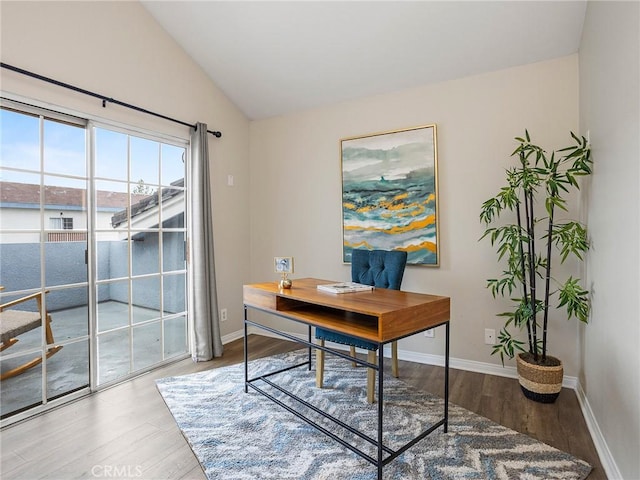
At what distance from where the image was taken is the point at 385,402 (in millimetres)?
2402

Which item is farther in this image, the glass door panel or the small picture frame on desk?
the small picture frame on desk

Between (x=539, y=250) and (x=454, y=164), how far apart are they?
36.0 inches

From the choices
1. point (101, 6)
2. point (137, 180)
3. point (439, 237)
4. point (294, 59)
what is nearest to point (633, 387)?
point (439, 237)

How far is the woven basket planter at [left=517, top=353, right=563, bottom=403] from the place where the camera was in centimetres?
232

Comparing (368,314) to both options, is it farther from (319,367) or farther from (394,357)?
(394,357)

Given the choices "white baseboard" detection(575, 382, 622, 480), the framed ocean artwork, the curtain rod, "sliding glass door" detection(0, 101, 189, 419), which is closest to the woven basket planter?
"white baseboard" detection(575, 382, 622, 480)

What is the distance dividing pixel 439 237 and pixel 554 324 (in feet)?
3.39

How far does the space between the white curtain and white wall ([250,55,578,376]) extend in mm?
841

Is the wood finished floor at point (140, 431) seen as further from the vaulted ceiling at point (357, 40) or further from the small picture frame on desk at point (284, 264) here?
the vaulted ceiling at point (357, 40)

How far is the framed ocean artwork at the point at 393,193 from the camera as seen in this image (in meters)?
3.03

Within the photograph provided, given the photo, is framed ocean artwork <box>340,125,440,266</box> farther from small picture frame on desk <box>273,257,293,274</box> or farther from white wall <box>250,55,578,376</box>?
small picture frame on desk <box>273,257,293,274</box>

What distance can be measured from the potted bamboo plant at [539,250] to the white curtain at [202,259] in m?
2.32

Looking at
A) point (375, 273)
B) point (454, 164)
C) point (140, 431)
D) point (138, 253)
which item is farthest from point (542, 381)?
point (138, 253)

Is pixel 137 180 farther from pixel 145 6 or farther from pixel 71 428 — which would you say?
pixel 71 428
